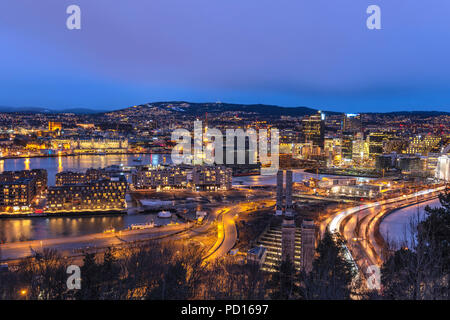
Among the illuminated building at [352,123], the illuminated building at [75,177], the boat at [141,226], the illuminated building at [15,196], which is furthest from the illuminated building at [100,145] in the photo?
the boat at [141,226]

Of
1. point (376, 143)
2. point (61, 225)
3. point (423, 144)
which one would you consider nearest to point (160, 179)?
point (61, 225)

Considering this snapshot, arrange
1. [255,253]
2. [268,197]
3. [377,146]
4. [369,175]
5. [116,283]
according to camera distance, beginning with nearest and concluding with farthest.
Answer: [116,283], [255,253], [268,197], [369,175], [377,146]

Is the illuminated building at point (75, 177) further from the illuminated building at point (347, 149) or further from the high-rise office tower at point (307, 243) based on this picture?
the illuminated building at point (347, 149)

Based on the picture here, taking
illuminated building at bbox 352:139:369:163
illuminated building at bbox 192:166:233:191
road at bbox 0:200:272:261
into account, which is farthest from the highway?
illuminated building at bbox 352:139:369:163

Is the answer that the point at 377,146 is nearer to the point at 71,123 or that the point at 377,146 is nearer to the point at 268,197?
the point at 268,197

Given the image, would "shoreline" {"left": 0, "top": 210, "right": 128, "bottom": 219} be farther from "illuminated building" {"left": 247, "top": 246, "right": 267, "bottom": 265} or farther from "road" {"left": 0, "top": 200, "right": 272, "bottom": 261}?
"illuminated building" {"left": 247, "top": 246, "right": 267, "bottom": 265}
